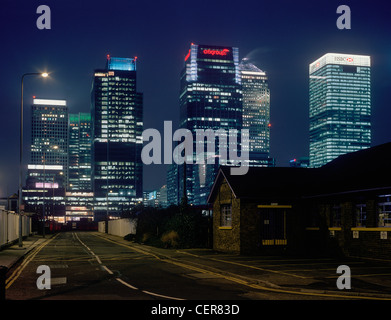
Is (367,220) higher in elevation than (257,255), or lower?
higher

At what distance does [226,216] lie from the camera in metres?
30.4

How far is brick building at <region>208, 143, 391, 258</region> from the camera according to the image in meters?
23.0

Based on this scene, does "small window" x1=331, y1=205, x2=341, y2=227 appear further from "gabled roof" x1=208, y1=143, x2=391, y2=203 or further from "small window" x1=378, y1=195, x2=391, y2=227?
"small window" x1=378, y1=195, x2=391, y2=227

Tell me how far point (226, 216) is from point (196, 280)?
567 inches

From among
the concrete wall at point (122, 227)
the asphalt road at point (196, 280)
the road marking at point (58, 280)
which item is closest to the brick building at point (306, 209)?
the asphalt road at point (196, 280)

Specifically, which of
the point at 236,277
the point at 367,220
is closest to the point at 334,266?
the point at 367,220

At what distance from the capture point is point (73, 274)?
17766 mm

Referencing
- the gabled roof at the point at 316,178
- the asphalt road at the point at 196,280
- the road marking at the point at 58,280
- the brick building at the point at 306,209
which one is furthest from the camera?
the gabled roof at the point at 316,178

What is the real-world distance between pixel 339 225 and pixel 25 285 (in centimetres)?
1704

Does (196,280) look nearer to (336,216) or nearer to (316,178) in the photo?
(336,216)

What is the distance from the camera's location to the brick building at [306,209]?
75.6 feet

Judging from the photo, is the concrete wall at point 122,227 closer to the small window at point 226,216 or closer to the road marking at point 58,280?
the small window at point 226,216
